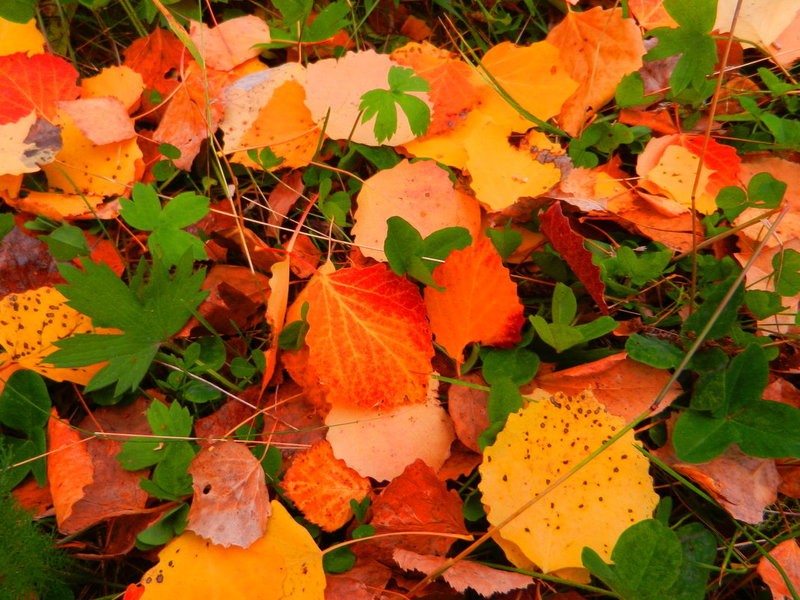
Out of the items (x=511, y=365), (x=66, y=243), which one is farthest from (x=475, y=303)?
(x=66, y=243)

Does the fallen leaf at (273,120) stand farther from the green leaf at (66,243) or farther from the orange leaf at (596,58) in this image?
the orange leaf at (596,58)

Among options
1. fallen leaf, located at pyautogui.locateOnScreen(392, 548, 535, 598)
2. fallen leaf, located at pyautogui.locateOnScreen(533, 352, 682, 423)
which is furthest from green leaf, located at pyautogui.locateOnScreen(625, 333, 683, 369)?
fallen leaf, located at pyautogui.locateOnScreen(392, 548, 535, 598)

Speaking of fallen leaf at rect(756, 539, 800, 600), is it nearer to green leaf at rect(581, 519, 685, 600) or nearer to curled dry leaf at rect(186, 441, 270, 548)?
green leaf at rect(581, 519, 685, 600)

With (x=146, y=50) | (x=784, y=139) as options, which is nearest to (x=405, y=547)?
(x=784, y=139)

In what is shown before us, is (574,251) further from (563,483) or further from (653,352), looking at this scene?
(563,483)

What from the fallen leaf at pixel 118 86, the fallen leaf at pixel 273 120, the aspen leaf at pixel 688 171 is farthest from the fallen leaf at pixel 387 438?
the fallen leaf at pixel 118 86
